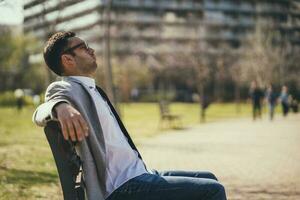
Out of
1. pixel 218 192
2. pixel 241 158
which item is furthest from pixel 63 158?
pixel 241 158

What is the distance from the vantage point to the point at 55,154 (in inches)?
104

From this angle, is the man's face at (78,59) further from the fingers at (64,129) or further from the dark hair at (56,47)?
the fingers at (64,129)

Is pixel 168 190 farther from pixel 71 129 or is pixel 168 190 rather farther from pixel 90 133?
pixel 71 129

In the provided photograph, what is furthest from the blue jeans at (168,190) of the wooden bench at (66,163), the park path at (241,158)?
the park path at (241,158)

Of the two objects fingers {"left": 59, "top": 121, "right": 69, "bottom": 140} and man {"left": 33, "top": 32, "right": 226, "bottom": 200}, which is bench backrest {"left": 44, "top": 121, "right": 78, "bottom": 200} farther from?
fingers {"left": 59, "top": 121, "right": 69, "bottom": 140}

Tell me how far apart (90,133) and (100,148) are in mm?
94

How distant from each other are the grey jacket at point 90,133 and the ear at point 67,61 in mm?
148

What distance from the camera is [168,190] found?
2.70 metres

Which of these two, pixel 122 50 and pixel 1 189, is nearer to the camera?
pixel 1 189

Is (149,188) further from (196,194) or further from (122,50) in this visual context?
(122,50)

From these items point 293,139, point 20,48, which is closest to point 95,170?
point 293,139

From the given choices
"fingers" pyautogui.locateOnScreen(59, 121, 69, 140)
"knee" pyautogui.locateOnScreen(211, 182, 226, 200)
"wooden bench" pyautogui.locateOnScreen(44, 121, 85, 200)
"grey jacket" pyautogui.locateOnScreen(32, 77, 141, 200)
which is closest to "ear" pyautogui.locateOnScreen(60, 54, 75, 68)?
"grey jacket" pyautogui.locateOnScreen(32, 77, 141, 200)

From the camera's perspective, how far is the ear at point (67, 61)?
115 inches

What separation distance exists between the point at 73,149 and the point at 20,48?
189 ft
